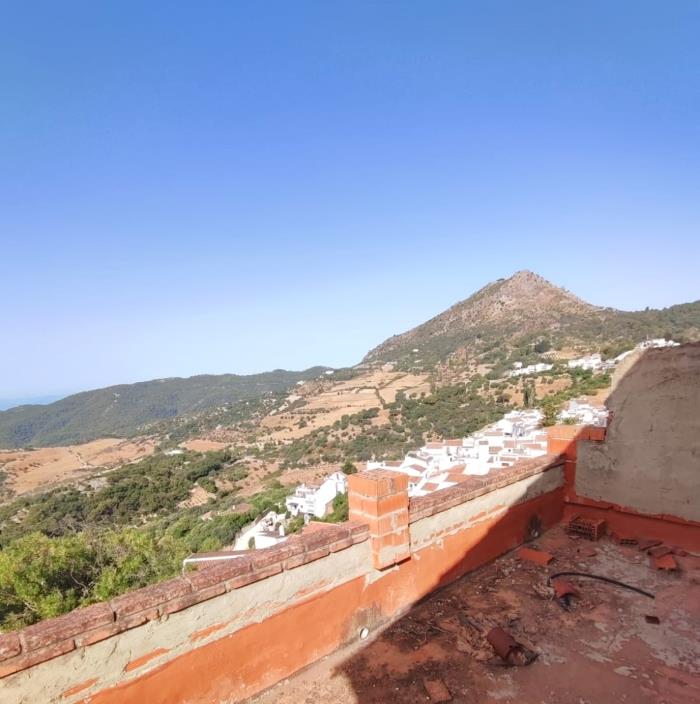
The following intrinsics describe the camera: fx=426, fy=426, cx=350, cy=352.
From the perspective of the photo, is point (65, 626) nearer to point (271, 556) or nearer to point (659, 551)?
point (271, 556)

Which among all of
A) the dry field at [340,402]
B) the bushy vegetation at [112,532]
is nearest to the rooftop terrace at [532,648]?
the bushy vegetation at [112,532]

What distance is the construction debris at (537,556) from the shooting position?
483 centimetres

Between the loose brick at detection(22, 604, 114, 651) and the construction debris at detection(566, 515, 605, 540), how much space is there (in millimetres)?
5375

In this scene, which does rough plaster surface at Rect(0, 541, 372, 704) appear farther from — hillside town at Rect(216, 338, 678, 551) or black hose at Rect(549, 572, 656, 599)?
hillside town at Rect(216, 338, 678, 551)

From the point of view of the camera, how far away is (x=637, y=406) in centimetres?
530

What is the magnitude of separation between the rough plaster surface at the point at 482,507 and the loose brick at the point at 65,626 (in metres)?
2.50

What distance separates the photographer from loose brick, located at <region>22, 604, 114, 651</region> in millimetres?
2176

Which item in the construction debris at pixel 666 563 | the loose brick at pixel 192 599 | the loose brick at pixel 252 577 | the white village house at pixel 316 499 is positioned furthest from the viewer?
the white village house at pixel 316 499

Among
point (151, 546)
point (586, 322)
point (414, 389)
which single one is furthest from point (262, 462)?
point (586, 322)

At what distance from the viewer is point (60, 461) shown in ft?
255

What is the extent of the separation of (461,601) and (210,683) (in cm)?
239

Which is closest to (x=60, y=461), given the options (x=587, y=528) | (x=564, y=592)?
(x=587, y=528)

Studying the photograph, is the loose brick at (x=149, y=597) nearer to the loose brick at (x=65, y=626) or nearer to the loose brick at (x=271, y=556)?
the loose brick at (x=65, y=626)

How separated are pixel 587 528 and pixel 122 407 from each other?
184405 millimetres
